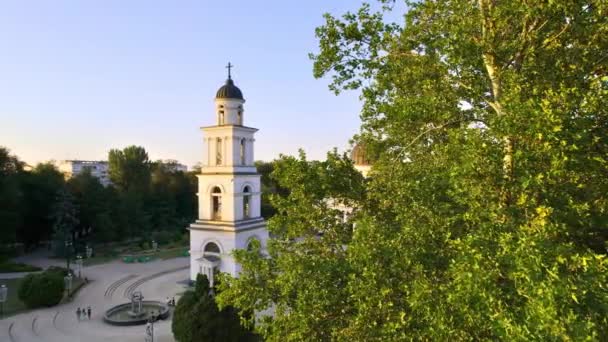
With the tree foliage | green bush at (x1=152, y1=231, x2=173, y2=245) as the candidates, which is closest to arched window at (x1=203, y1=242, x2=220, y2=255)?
the tree foliage

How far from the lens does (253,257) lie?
25.0ft

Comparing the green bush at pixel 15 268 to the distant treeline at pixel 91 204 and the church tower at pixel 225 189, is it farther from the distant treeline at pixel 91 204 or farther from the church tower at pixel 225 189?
the church tower at pixel 225 189

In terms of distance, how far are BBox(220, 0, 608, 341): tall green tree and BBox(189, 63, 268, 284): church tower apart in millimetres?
15868

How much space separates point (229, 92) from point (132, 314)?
491 inches

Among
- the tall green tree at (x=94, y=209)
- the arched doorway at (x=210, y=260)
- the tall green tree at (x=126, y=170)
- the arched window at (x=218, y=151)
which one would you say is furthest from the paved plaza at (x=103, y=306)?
the tall green tree at (x=126, y=170)

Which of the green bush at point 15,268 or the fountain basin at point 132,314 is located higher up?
the green bush at point 15,268

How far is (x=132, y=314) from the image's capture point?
74.9 ft

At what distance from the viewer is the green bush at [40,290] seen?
76.3 feet

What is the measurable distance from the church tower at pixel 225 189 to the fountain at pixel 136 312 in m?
2.62

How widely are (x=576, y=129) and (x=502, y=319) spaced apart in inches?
91.9

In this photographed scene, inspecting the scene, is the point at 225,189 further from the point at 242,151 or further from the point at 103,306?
the point at 103,306

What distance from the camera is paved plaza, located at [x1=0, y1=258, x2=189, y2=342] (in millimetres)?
19891

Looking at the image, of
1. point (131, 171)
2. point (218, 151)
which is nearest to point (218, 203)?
point (218, 151)

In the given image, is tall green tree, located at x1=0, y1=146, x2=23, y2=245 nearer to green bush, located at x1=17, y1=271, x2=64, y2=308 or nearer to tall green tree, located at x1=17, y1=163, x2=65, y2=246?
tall green tree, located at x1=17, y1=163, x2=65, y2=246
